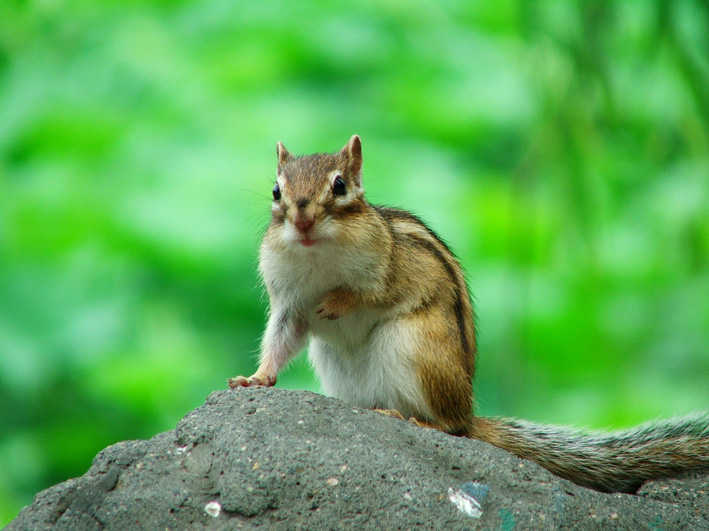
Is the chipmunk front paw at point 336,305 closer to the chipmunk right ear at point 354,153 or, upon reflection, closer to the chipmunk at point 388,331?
the chipmunk at point 388,331

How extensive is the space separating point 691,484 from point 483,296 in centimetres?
247

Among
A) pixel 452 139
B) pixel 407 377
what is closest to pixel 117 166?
pixel 452 139

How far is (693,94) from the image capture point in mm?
3039

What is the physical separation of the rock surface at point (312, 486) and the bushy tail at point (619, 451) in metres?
0.36

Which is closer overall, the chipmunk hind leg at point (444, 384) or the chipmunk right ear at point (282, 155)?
the chipmunk hind leg at point (444, 384)

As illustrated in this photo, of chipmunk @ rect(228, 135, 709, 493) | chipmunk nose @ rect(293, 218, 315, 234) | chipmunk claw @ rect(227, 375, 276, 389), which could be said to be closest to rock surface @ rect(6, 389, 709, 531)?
chipmunk claw @ rect(227, 375, 276, 389)

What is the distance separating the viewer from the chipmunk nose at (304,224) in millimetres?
3037

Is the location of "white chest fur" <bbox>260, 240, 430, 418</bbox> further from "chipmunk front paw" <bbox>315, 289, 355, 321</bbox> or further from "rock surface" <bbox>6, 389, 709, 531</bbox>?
"rock surface" <bbox>6, 389, 709, 531</bbox>

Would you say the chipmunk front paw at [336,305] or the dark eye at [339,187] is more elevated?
the dark eye at [339,187]

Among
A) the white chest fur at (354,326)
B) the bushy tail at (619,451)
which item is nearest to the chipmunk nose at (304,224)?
the white chest fur at (354,326)

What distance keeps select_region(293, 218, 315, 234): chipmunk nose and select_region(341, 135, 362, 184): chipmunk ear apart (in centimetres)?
41

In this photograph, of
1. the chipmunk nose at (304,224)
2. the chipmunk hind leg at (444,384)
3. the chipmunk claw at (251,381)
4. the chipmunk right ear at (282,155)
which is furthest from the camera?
the chipmunk right ear at (282,155)

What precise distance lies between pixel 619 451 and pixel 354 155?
4.64 feet

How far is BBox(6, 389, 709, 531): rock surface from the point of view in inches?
98.8
